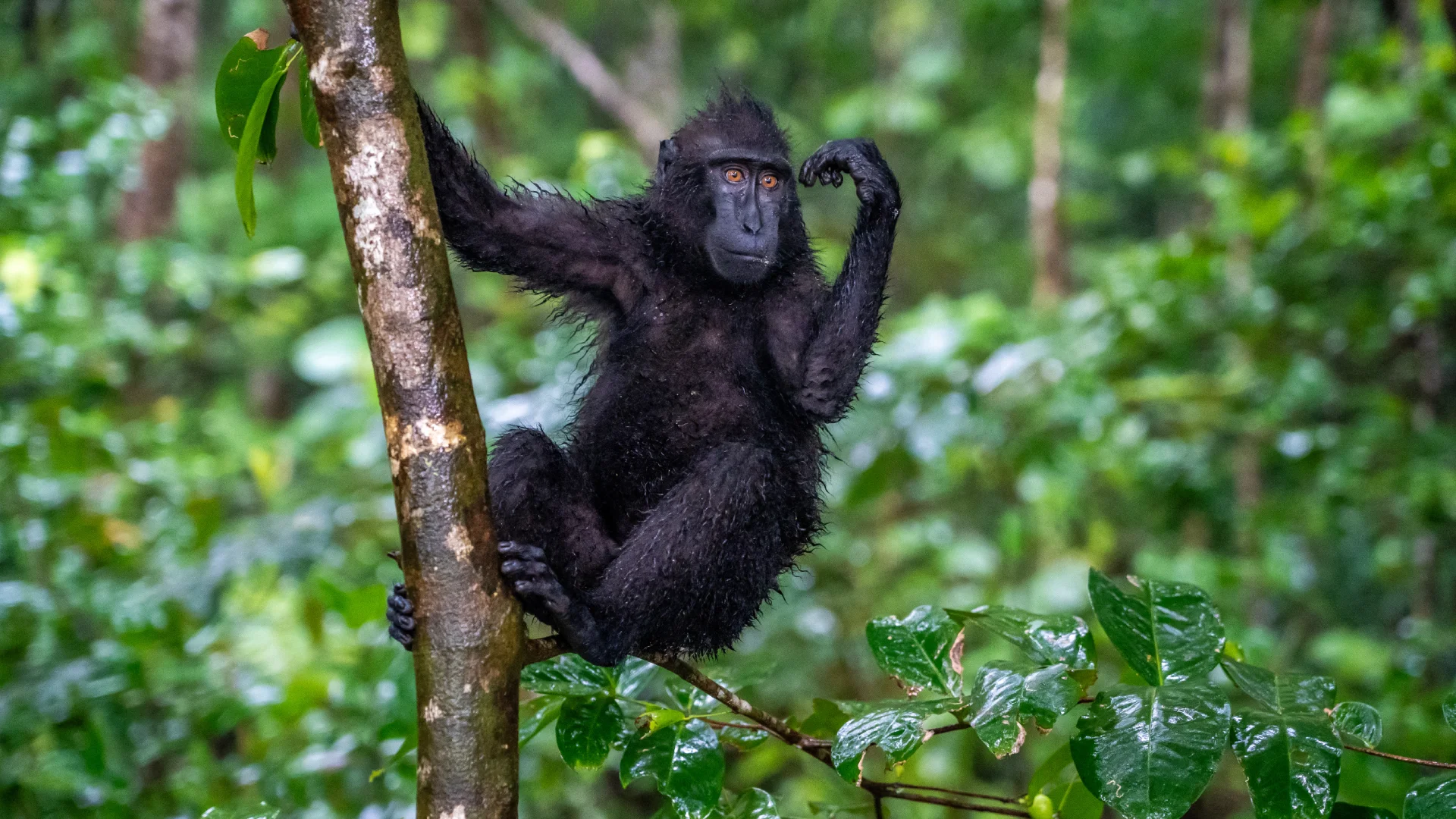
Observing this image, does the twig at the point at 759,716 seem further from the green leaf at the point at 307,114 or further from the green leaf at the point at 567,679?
the green leaf at the point at 307,114

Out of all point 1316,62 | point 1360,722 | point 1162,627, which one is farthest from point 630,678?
point 1316,62

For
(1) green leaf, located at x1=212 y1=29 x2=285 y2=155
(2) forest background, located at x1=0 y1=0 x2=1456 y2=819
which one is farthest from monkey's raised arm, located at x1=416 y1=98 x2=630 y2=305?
(2) forest background, located at x1=0 y1=0 x2=1456 y2=819

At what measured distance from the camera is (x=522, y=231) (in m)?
2.83

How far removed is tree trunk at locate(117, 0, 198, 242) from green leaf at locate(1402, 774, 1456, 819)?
7576mm

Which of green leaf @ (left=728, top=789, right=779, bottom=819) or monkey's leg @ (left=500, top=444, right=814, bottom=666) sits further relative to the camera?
monkey's leg @ (left=500, top=444, right=814, bottom=666)

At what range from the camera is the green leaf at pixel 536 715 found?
6.88 ft

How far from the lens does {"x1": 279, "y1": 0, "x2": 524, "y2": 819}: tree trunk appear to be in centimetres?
181

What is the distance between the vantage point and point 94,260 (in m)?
4.89

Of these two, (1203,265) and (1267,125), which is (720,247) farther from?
(1267,125)

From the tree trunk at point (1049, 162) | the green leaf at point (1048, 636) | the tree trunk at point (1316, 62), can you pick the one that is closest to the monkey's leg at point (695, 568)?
the green leaf at point (1048, 636)

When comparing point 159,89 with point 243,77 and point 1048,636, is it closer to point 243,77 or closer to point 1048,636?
point 243,77

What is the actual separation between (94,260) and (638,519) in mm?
3432

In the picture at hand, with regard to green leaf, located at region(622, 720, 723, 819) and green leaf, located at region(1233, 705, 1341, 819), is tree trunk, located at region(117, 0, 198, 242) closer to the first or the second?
green leaf, located at region(622, 720, 723, 819)

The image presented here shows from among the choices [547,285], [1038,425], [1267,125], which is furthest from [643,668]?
[1267,125]
